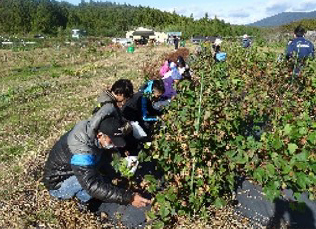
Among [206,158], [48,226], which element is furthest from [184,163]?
[48,226]

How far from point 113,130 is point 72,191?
788 mm

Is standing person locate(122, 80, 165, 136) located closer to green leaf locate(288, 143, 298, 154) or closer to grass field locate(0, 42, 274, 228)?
grass field locate(0, 42, 274, 228)

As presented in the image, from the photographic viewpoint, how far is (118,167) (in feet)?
10.3

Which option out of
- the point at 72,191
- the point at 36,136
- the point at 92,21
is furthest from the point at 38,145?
the point at 92,21

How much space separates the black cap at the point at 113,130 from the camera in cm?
329

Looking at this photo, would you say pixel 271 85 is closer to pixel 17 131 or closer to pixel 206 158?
pixel 206 158

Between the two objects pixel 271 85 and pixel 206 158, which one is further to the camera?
pixel 271 85

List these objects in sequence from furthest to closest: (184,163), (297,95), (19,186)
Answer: (297,95)
(19,186)
(184,163)

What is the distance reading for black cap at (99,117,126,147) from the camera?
130 inches

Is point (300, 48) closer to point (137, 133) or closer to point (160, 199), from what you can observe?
point (137, 133)

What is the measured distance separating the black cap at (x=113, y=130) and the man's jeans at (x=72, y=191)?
1.98 ft

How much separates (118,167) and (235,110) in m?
1.44

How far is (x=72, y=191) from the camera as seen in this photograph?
3580mm

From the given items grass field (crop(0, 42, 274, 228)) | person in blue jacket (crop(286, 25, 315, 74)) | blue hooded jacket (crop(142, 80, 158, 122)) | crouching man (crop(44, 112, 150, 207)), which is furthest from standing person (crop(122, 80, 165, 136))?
person in blue jacket (crop(286, 25, 315, 74))
